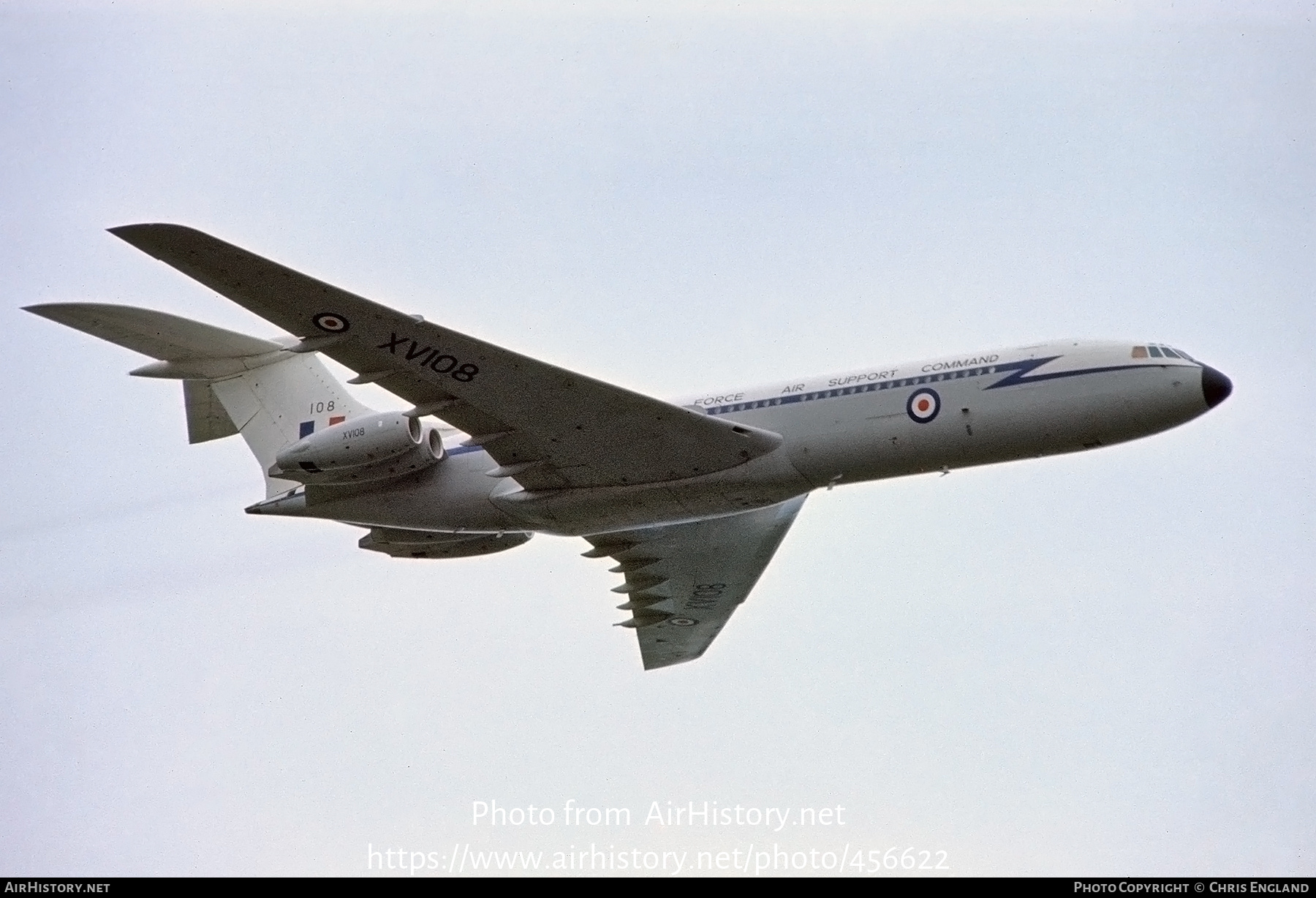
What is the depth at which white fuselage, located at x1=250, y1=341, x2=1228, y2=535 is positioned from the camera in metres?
24.3

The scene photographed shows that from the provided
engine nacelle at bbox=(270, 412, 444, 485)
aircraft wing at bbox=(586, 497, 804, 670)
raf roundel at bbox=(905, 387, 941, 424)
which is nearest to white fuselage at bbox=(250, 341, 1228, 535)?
raf roundel at bbox=(905, 387, 941, 424)

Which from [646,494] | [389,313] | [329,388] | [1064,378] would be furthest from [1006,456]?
[329,388]

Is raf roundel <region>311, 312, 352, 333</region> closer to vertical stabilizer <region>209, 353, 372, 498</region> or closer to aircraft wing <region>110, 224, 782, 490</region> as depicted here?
aircraft wing <region>110, 224, 782, 490</region>

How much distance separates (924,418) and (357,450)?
30.5 ft

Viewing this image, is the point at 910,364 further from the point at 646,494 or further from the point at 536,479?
the point at 536,479

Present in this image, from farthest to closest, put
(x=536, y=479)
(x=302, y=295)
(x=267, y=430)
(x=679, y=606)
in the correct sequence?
1. (x=679, y=606)
2. (x=267, y=430)
3. (x=536, y=479)
4. (x=302, y=295)

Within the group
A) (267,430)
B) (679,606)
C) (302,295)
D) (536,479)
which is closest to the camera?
(302,295)

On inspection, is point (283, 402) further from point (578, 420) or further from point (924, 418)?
point (924, 418)

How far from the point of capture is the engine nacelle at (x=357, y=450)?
26.3 metres

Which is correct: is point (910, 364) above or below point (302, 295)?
below
